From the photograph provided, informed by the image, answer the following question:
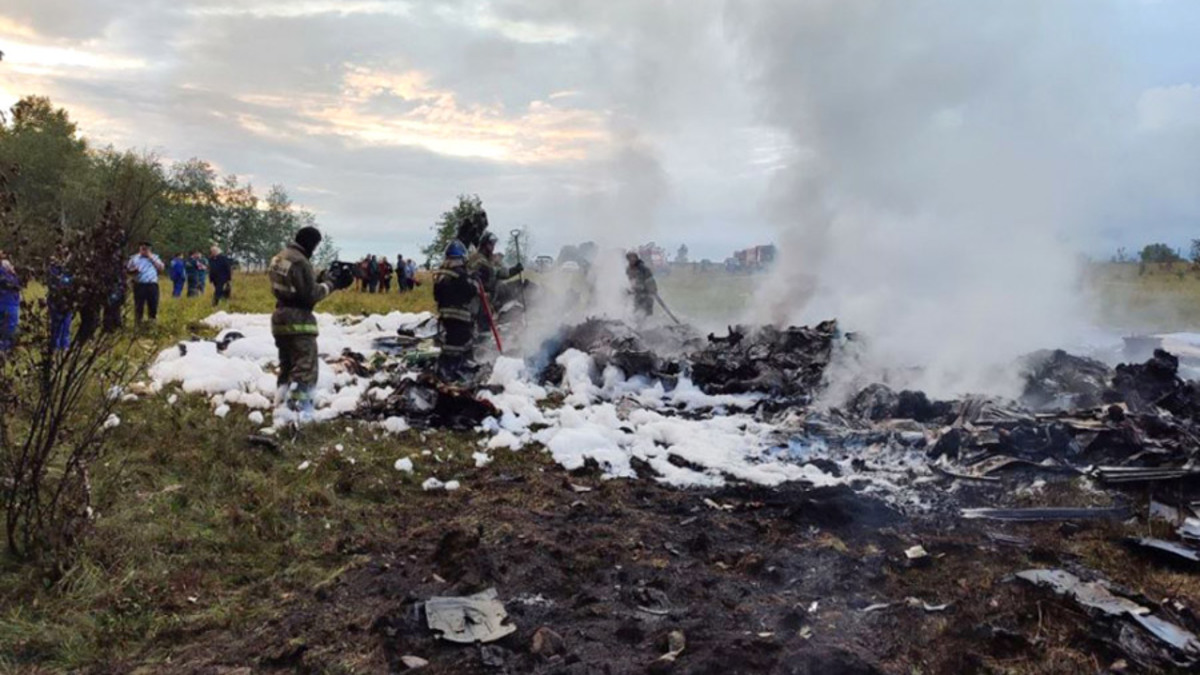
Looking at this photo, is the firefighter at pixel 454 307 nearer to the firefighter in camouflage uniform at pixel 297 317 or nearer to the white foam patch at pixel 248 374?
the white foam patch at pixel 248 374

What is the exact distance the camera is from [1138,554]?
493 centimetres

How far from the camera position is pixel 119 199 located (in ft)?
13.2

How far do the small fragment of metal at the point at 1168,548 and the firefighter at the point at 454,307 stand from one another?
7.61 metres

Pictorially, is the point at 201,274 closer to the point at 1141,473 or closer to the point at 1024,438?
the point at 1024,438

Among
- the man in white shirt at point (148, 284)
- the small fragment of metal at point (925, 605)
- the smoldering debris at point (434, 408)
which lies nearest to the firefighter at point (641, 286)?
the smoldering debris at point (434, 408)

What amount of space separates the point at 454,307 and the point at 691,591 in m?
6.23

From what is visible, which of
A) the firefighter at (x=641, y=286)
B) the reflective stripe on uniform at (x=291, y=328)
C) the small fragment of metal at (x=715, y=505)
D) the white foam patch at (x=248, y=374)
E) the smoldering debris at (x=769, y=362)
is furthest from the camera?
the firefighter at (x=641, y=286)

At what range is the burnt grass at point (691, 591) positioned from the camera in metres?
3.54

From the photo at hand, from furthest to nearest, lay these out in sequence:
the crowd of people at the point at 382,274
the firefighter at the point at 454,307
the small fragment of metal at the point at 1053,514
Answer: the crowd of people at the point at 382,274 < the firefighter at the point at 454,307 < the small fragment of metal at the point at 1053,514

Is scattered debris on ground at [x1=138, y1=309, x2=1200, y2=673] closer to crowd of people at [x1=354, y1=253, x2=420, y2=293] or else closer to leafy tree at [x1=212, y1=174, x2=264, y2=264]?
crowd of people at [x1=354, y1=253, x2=420, y2=293]

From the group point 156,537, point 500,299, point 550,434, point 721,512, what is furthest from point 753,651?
point 500,299

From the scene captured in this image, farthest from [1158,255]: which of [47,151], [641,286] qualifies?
[47,151]

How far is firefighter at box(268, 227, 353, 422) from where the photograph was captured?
7105 mm

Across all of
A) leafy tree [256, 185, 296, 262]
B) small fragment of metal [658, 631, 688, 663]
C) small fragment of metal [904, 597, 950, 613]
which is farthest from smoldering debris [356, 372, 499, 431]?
leafy tree [256, 185, 296, 262]
